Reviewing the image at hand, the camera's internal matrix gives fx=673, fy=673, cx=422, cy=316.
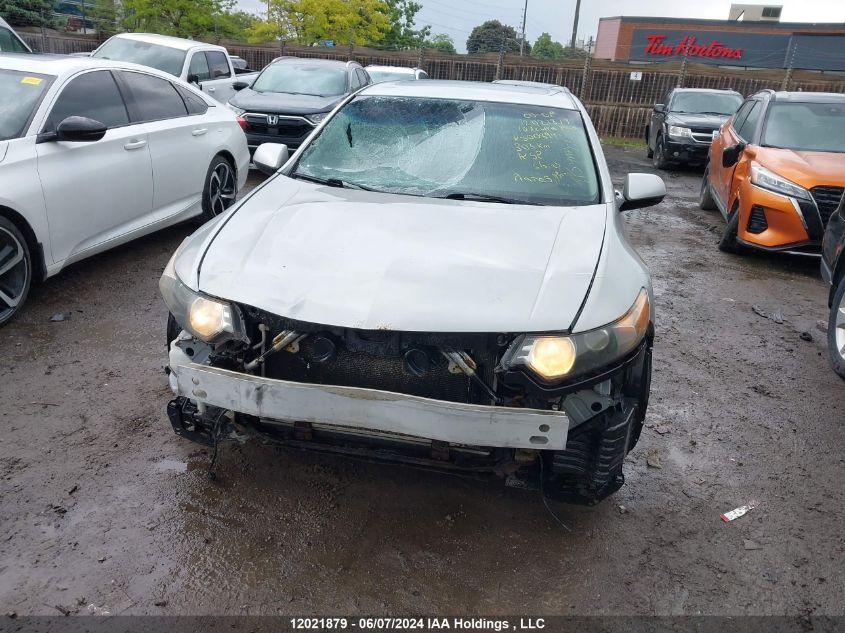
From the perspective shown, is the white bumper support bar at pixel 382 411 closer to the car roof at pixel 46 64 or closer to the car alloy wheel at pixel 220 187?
the car roof at pixel 46 64

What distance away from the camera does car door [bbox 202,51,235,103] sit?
10766 mm

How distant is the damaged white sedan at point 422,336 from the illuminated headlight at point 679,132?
1028cm

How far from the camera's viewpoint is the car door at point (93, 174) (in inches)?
181

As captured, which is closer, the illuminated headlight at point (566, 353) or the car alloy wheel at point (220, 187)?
the illuminated headlight at point (566, 353)

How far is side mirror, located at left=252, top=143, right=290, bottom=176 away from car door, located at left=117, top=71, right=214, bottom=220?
1885mm

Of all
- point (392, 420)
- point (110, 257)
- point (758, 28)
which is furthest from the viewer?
point (758, 28)

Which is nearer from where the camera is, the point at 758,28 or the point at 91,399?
the point at 91,399

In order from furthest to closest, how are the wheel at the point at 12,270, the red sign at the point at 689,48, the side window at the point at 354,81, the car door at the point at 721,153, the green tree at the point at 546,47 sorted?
the green tree at the point at 546,47 → the red sign at the point at 689,48 → the side window at the point at 354,81 → the car door at the point at 721,153 → the wheel at the point at 12,270

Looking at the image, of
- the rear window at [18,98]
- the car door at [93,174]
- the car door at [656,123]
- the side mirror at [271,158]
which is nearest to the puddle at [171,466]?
the side mirror at [271,158]

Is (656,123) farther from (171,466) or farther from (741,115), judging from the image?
(171,466)

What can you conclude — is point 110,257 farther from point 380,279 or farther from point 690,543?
point 690,543

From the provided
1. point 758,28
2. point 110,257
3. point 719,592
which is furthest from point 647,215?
point 758,28

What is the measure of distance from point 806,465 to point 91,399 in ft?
12.5

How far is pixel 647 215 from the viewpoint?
9.26 meters
